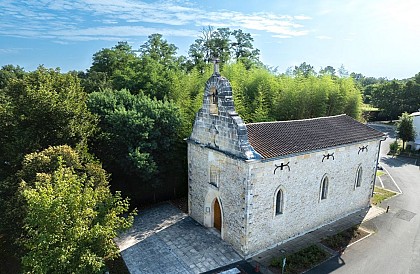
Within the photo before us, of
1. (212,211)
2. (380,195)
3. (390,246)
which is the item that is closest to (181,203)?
(212,211)

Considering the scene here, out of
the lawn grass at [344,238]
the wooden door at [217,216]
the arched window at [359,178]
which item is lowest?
the lawn grass at [344,238]

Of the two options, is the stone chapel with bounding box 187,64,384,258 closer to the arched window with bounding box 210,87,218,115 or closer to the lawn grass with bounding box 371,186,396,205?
the arched window with bounding box 210,87,218,115

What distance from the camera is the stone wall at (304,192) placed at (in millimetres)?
14711

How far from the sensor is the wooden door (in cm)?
1717

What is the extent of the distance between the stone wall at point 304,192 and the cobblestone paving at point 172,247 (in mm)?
2091

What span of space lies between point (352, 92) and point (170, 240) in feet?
87.2

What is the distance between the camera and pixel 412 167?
104 ft

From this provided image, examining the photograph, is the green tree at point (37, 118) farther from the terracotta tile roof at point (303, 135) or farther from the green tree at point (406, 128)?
the green tree at point (406, 128)

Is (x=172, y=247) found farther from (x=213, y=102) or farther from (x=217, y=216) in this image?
(x=213, y=102)

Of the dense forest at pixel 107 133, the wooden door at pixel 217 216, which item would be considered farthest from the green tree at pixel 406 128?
the wooden door at pixel 217 216

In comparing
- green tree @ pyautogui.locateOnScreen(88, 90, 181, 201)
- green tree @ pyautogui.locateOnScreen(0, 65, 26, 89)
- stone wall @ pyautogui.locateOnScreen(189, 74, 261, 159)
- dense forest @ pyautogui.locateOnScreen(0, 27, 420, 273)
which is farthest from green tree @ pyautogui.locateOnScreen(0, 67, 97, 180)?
green tree @ pyautogui.locateOnScreen(0, 65, 26, 89)

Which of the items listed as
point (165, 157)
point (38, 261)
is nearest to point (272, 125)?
point (165, 157)

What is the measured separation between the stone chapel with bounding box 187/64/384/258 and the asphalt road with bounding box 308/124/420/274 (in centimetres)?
248

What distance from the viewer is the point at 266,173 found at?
14625 millimetres
